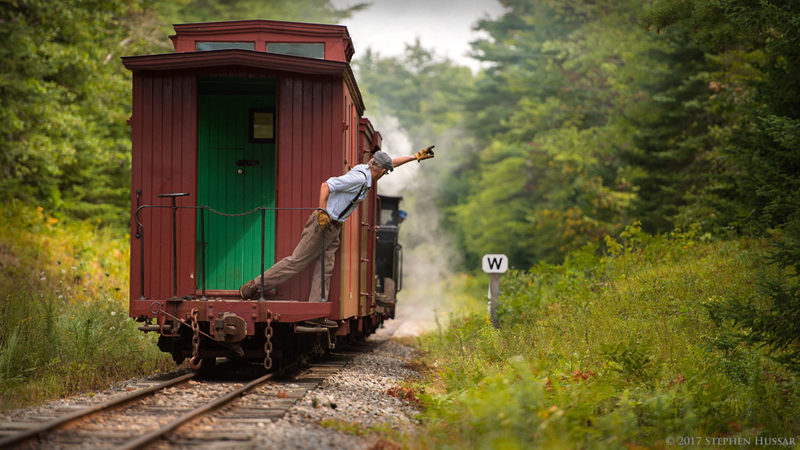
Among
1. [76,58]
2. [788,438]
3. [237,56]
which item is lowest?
[788,438]

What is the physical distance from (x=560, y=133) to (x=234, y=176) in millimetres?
21004

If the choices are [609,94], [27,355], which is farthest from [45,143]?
[609,94]

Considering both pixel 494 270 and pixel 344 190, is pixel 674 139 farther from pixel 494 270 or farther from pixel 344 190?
pixel 344 190

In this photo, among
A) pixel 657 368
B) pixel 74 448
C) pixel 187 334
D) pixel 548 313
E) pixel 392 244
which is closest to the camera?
pixel 74 448

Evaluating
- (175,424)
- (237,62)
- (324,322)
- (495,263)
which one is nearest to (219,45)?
(237,62)

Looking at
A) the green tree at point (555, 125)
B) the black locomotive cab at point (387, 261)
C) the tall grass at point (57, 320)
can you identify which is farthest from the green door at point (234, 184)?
the green tree at point (555, 125)

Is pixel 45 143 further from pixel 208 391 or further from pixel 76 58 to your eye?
pixel 208 391

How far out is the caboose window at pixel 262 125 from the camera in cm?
931

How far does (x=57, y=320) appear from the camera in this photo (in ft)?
32.8

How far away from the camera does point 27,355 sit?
873 cm

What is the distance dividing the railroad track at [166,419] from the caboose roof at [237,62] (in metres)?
3.47

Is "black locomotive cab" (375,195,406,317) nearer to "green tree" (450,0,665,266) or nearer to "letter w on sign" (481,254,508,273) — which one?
"letter w on sign" (481,254,508,273)

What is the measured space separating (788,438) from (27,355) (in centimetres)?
792

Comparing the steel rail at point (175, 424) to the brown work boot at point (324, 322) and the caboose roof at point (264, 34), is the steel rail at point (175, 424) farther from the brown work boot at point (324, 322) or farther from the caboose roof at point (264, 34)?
the caboose roof at point (264, 34)
